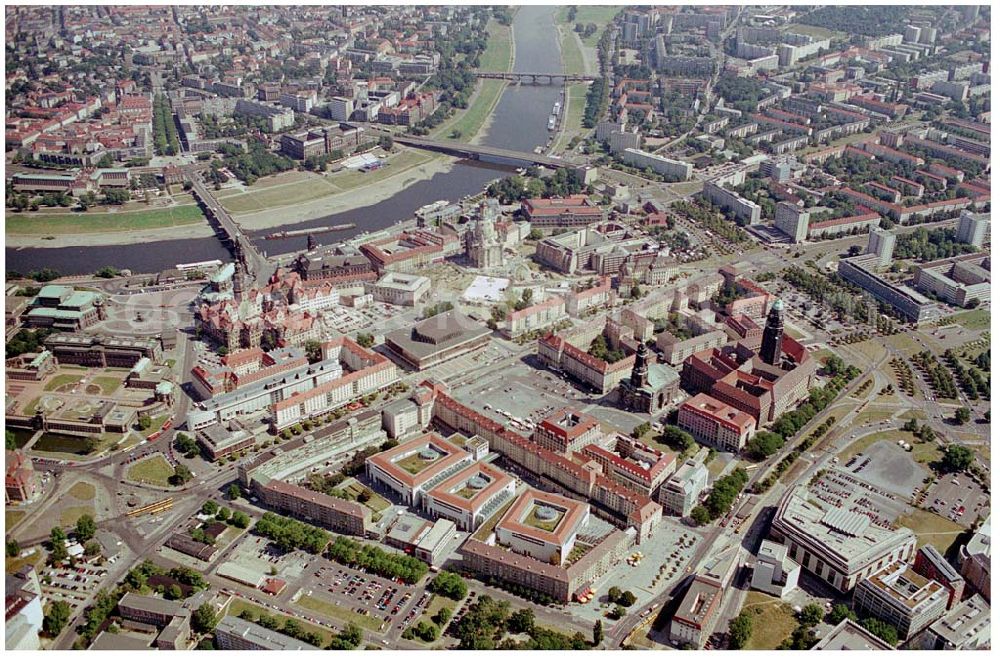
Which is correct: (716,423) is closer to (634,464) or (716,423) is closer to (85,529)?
(634,464)

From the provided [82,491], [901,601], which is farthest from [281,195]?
[901,601]

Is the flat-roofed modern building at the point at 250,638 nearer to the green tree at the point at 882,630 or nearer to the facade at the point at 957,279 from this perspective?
Answer: the green tree at the point at 882,630

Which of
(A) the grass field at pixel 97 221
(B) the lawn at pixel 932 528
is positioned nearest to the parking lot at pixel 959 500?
(B) the lawn at pixel 932 528

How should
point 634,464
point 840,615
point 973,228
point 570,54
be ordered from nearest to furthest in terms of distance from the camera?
point 840,615 → point 634,464 → point 973,228 → point 570,54

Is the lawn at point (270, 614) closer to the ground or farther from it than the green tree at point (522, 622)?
closer to the ground

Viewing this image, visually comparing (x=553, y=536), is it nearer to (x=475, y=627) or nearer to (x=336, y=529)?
(x=475, y=627)

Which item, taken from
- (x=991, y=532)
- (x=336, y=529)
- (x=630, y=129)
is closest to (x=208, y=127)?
(x=630, y=129)
